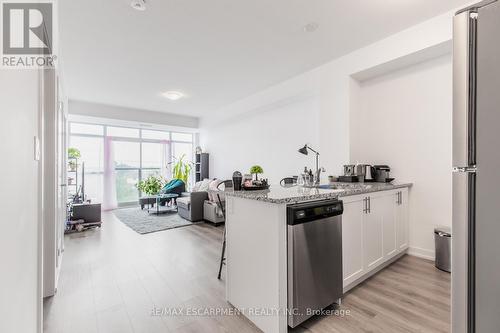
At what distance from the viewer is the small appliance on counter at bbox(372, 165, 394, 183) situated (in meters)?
3.18

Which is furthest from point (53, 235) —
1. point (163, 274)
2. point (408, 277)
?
point (408, 277)

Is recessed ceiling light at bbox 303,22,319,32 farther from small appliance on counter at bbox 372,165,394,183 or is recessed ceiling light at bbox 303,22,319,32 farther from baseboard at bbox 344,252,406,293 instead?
baseboard at bbox 344,252,406,293

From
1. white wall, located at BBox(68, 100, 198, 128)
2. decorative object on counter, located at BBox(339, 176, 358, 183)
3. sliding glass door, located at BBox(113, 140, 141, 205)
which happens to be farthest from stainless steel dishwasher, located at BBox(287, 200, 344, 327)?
sliding glass door, located at BBox(113, 140, 141, 205)

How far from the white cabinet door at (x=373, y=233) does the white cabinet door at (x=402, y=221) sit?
1.67ft

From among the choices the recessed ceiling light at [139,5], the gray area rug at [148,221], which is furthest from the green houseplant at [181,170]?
the recessed ceiling light at [139,5]

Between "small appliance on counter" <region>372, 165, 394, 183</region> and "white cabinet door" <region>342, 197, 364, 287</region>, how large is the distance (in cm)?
119

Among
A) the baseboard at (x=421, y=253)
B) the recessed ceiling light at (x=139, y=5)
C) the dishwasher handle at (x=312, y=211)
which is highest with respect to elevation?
the recessed ceiling light at (x=139, y=5)

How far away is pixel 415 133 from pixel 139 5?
3.60m

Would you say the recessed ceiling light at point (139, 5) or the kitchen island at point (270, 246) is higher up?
the recessed ceiling light at point (139, 5)

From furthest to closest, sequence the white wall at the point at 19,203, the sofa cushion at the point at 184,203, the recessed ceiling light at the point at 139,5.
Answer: the sofa cushion at the point at 184,203 → the recessed ceiling light at the point at 139,5 → the white wall at the point at 19,203

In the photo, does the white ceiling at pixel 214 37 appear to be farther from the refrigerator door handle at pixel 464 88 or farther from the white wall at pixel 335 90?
the refrigerator door handle at pixel 464 88

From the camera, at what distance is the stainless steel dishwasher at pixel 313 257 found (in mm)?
1581

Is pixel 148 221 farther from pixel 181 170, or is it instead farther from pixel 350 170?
pixel 350 170

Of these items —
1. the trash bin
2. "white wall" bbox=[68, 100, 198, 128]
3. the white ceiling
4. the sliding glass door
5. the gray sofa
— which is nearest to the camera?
the white ceiling
